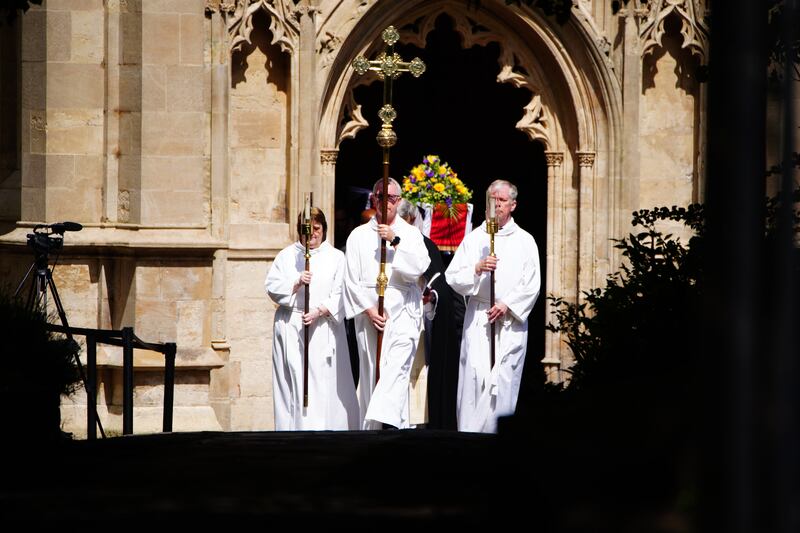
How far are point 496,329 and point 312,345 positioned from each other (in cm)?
137

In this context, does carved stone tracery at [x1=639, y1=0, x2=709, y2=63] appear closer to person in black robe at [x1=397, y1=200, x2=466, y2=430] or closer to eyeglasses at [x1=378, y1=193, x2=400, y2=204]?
person in black robe at [x1=397, y1=200, x2=466, y2=430]

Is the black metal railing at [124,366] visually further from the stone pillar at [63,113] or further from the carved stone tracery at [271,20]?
the carved stone tracery at [271,20]

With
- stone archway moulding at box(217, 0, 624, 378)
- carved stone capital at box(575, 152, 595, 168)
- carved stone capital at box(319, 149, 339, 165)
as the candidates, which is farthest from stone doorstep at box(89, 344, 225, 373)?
carved stone capital at box(575, 152, 595, 168)

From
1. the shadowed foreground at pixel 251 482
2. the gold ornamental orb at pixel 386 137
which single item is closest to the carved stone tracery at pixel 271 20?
the gold ornamental orb at pixel 386 137

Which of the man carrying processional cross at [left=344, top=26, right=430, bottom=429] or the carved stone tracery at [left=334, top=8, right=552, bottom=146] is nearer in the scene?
the man carrying processional cross at [left=344, top=26, right=430, bottom=429]

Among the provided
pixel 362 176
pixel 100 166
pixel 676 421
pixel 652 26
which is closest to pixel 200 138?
pixel 100 166

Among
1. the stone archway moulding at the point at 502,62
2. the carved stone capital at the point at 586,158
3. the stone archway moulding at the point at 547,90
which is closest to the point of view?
the stone archway moulding at the point at 547,90

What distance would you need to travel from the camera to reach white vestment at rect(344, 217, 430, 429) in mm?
11523

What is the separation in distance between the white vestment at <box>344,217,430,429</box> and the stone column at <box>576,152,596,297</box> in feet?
7.44

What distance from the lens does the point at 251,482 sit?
4871 millimetres

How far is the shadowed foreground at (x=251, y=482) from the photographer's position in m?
4.11

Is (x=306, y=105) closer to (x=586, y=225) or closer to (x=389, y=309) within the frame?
(x=389, y=309)

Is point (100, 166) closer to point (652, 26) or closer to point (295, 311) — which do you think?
point (295, 311)

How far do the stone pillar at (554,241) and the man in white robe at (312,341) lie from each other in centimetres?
235
